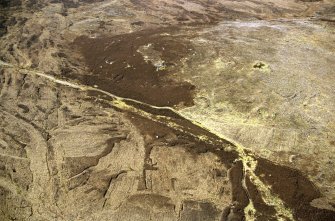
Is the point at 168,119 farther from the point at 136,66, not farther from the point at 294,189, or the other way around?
the point at 294,189

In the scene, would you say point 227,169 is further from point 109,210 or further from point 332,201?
point 109,210

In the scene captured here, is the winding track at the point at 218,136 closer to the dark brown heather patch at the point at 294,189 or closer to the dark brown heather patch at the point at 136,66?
the dark brown heather patch at the point at 294,189

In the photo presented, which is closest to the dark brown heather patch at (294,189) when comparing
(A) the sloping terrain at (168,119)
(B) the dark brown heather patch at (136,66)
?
(A) the sloping terrain at (168,119)

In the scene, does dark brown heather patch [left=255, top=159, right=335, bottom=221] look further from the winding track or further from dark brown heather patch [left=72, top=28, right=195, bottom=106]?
dark brown heather patch [left=72, top=28, right=195, bottom=106]

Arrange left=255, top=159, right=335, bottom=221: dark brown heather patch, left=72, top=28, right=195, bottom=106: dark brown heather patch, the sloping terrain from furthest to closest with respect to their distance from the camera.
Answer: left=72, top=28, right=195, bottom=106: dark brown heather patch < the sloping terrain < left=255, top=159, right=335, bottom=221: dark brown heather patch

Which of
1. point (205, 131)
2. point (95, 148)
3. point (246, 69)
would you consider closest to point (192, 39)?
point (246, 69)

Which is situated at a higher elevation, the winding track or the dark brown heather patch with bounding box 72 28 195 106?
the dark brown heather patch with bounding box 72 28 195 106

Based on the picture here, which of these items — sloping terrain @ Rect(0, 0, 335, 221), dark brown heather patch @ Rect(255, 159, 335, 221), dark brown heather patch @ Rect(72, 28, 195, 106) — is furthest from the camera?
dark brown heather patch @ Rect(72, 28, 195, 106)

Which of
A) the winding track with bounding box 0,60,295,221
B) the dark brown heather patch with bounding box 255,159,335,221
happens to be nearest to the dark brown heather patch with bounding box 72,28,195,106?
the winding track with bounding box 0,60,295,221

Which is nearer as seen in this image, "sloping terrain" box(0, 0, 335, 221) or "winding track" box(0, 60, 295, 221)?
"winding track" box(0, 60, 295, 221)

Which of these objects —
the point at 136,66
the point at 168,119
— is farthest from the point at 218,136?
the point at 136,66
